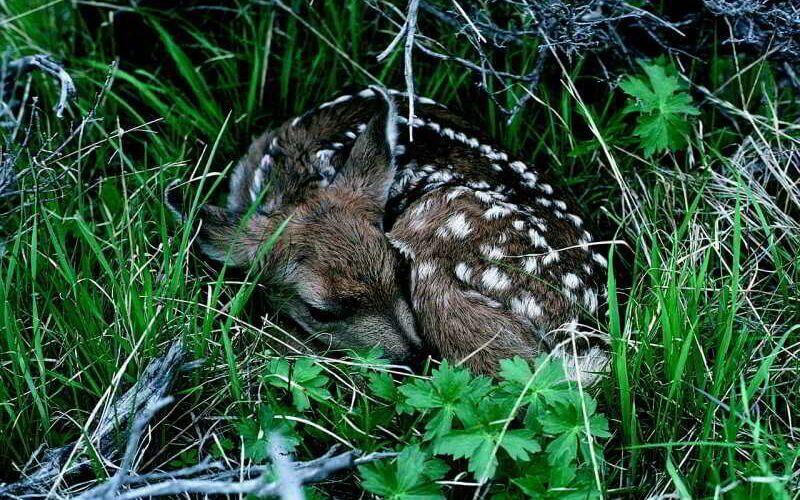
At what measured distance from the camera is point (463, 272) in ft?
9.10

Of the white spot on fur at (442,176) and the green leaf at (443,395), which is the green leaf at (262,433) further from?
the white spot on fur at (442,176)

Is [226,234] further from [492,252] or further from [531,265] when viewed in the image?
[531,265]

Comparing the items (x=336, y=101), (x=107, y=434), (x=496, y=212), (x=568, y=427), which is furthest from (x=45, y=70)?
(x=568, y=427)

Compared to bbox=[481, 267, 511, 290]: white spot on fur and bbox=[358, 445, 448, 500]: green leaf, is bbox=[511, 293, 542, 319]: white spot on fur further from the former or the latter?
bbox=[358, 445, 448, 500]: green leaf

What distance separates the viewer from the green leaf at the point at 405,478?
195 cm

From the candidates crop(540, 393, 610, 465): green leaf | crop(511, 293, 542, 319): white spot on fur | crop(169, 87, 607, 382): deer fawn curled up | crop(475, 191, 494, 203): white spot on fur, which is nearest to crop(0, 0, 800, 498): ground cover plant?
crop(540, 393, 610, 465): green leaf

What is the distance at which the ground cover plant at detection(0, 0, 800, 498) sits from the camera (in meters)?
2.15

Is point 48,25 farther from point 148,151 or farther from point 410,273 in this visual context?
point 410,273

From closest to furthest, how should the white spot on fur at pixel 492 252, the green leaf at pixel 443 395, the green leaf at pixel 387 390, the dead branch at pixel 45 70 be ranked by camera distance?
the green leaf at pixel 443 395, the green leaf at pixel 387 390, the dead branch at pixel 45 70, the white spot on fur at pixel 492 252

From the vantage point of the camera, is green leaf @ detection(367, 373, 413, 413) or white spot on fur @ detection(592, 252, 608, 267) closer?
green leaf @ detection(367, 373, 413, 413)

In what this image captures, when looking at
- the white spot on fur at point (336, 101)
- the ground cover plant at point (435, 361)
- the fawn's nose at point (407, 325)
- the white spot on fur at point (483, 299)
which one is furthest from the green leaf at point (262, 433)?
the white spot on fur at point (336, 101)

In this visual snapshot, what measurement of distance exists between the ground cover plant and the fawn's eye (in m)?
0.13

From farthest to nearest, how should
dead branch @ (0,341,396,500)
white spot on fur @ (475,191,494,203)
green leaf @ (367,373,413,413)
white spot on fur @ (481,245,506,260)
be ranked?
white spot on fur @ (475,191,494,203) < white spot on fur @ (481,245,506,260) < green leaf @ (367,373,413,413) < dead branch @ (0,341,396,500)

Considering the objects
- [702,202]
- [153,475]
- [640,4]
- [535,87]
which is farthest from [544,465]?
[640,4]
